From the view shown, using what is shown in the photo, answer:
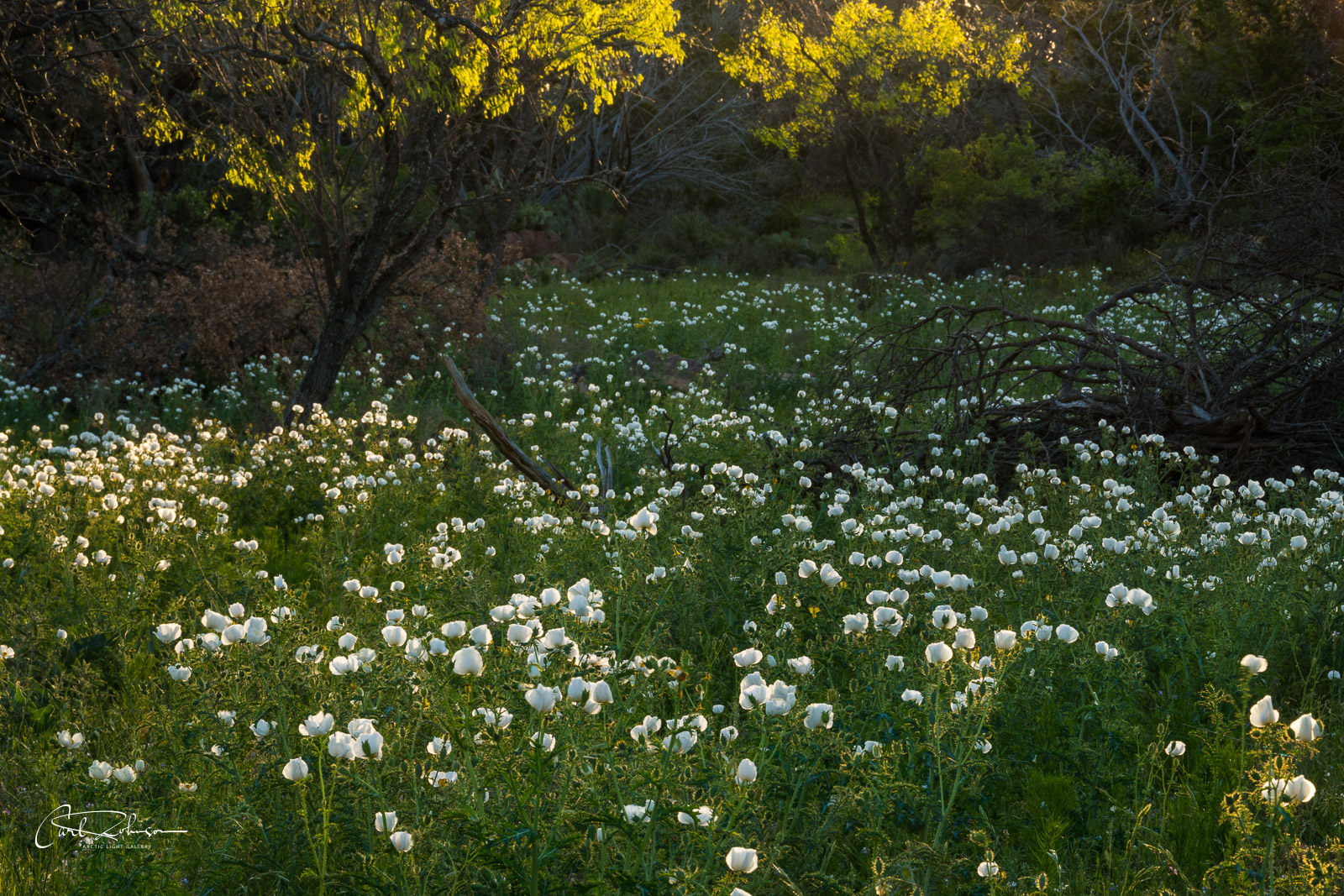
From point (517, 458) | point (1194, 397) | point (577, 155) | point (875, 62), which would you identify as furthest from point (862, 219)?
point (517, 458)

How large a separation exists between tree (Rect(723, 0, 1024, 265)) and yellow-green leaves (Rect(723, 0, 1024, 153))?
0.02 m

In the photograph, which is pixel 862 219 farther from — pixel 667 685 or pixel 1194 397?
pixel 667 685

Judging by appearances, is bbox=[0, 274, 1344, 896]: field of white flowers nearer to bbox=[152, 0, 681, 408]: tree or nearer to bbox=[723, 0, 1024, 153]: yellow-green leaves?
bbox=[152, 0, 681, 408]: tree

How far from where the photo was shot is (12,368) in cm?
1003

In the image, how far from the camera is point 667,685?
299 centimetres

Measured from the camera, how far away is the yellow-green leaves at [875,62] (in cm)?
1977

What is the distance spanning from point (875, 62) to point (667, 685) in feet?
63.3

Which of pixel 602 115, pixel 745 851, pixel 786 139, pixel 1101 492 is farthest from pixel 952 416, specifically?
pixel 602 115

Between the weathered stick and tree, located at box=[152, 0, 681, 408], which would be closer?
the weathered stick

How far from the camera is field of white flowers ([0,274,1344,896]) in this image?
2238 millimetres

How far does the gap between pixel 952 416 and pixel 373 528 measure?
445 centimetres

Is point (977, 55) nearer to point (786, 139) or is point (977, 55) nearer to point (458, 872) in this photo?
point (786, 139)

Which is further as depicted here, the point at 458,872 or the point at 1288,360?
the point at 1288,360

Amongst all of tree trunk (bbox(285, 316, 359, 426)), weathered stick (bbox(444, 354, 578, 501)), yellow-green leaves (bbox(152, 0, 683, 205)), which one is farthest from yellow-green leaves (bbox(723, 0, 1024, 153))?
weathered stick (bbox(444, 354, 578, 501))
